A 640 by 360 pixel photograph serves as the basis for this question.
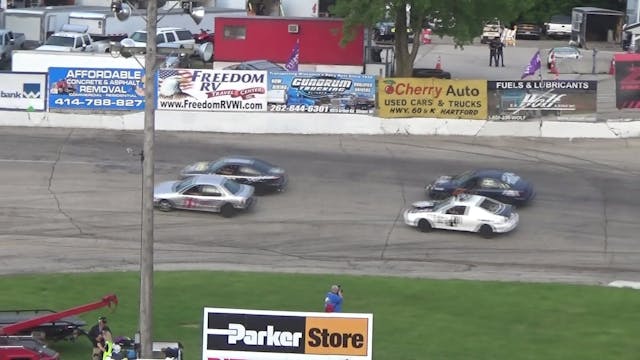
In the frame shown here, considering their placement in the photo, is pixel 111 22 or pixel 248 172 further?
pixel 111 22

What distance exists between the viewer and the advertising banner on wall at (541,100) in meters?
46.7

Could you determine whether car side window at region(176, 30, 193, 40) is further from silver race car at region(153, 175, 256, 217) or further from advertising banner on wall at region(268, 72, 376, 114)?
silver race car at region(153, 175, 256, 217)

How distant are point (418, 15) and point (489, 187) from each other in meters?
17.9

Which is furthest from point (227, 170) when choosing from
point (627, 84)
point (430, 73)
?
point (430, 73)

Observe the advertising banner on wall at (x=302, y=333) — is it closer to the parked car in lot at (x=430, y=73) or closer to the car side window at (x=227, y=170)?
the car side window at (x=227, y=170)

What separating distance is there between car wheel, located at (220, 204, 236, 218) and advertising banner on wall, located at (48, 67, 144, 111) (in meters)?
11.4

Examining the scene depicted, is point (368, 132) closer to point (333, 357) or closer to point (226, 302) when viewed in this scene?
point (226, 302)

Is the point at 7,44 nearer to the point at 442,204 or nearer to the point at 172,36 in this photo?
the point at 172,36

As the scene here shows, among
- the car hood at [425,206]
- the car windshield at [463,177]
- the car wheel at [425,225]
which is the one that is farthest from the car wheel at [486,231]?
the car windshield at [463,177]

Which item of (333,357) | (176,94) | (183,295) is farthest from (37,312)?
(176,94)

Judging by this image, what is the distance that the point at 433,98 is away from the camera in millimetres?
46844

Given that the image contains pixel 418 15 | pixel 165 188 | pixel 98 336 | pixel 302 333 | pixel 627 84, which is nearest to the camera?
pixel 302 333

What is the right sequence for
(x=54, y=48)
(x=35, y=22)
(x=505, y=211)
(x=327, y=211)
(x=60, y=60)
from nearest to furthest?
(x=505, y=211) < (x=327, y=211) < (x=60, y=60) < (x=54, y=48) < (x=35, y=22)

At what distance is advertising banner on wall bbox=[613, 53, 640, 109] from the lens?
4810 centimetres
